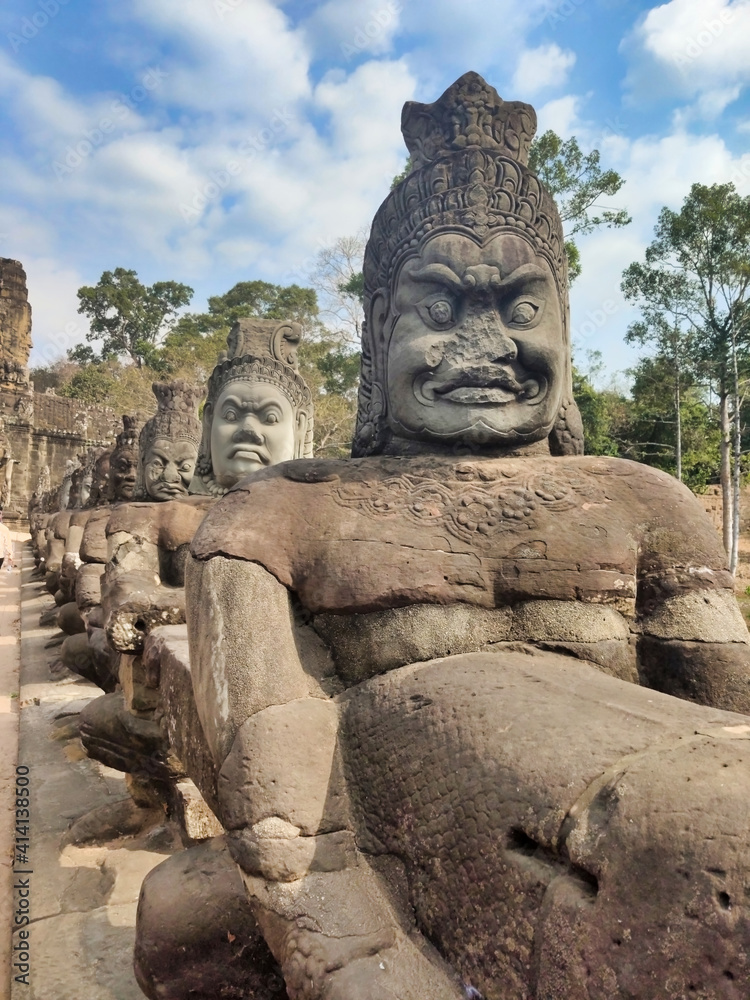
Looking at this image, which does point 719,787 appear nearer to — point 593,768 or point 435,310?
point 593,768

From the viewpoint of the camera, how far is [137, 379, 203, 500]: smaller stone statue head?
6488mm

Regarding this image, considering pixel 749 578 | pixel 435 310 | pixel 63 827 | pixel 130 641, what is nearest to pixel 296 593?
pixel 435 310

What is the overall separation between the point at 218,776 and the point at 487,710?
2.44 ft

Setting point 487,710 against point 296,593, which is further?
point 296,593

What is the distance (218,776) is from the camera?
1.88 metres

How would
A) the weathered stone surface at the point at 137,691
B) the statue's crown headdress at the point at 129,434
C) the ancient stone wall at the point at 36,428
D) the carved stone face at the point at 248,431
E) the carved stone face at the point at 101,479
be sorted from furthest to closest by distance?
1. the ancient stone wall at the point at 36,428
2. the carved stone face at the point at 101,479
3. the statue's crown headdress at the point at 129,434
4. the carved stone face at the point at 248,431
5. the weathered stone surface at the point at 137,691

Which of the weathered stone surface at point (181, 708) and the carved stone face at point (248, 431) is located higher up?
the carved stone face at point (248, 431)

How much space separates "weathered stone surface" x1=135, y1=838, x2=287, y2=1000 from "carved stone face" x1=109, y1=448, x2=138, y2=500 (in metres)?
6.71

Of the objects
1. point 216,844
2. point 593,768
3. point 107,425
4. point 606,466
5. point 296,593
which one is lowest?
point 216,844

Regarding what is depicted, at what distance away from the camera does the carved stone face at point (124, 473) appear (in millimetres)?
8164

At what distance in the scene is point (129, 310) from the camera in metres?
39.4

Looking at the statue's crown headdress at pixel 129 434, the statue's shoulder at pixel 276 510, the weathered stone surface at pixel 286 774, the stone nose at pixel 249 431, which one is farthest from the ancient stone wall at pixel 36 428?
the weathered stone surface at pixel 286 774

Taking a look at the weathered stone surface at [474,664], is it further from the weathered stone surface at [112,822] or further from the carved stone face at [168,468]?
the carved stone face at [168,468]

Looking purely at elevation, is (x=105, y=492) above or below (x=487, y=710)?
above
